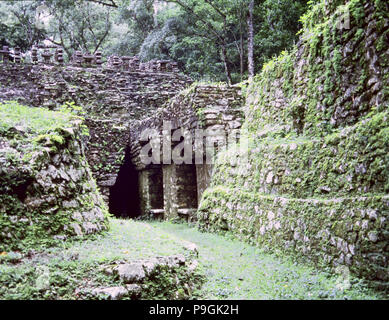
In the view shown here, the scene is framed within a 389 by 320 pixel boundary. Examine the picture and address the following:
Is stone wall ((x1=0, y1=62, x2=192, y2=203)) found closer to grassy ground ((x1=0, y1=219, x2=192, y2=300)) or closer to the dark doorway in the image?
the dark doorway

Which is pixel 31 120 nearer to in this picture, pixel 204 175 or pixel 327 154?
pixel 327 154

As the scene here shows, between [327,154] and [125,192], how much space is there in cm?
1023

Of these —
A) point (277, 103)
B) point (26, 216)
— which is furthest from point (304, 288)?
point (277, 103)

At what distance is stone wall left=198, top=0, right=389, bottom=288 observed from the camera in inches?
153

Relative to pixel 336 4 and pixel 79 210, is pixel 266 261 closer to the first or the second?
pixel 79 210

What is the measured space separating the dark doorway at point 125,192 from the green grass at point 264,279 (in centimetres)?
779

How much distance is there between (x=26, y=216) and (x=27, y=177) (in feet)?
1.58

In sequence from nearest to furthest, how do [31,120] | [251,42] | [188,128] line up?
1. [31,120]
2. [188,128]
3. [251,42]

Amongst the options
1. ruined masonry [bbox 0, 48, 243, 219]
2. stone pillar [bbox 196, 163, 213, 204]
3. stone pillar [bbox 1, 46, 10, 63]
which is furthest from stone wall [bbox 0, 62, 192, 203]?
stone pillar [bbox 196, 163, 213, 204]

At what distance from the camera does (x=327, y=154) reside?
4738 millimetres

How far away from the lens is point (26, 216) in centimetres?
437

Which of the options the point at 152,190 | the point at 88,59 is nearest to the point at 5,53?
the point at 88,59

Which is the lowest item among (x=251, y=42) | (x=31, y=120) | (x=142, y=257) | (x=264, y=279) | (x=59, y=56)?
(x=264, y=279)
